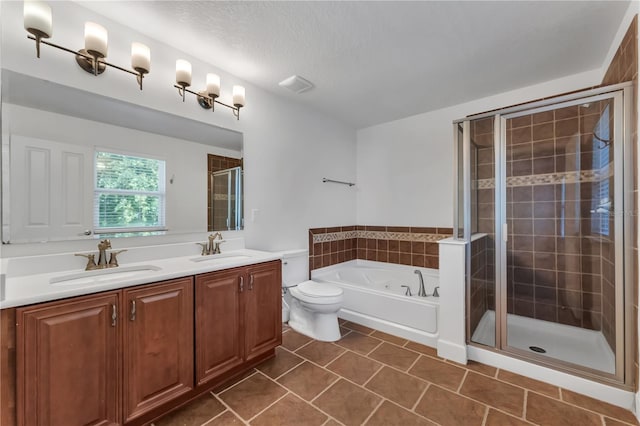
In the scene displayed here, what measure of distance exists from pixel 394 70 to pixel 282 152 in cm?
133

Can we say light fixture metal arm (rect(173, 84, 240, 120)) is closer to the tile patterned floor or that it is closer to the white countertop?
the white countertop

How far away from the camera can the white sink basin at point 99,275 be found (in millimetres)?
1474

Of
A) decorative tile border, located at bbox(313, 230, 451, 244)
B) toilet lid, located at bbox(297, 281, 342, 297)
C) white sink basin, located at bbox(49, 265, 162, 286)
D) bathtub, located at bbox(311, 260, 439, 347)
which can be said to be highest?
decorative tile border, located at bbox(313, 230, 451, 244)

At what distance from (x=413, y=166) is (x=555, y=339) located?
2149 mm

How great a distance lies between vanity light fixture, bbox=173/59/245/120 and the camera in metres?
1.92

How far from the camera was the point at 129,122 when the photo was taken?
6.07 feet

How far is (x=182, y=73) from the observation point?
1.92 m

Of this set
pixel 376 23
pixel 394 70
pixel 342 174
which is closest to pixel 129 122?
pixel 376 23

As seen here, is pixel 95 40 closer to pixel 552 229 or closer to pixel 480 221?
pixel 480 221

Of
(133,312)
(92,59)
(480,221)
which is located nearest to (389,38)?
(480,221)

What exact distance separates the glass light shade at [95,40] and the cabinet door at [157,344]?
136 centimetres

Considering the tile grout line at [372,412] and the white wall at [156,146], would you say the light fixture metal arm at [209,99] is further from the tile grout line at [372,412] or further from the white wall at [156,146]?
the tile grout line at [372,412]

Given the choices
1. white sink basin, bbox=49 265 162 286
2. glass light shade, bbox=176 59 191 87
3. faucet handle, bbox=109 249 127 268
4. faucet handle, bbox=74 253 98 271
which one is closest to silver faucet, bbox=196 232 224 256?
white sink basin, bbox=49 265 162 286

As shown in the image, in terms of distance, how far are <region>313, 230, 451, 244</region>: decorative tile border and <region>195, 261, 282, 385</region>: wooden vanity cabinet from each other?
1282 mm
